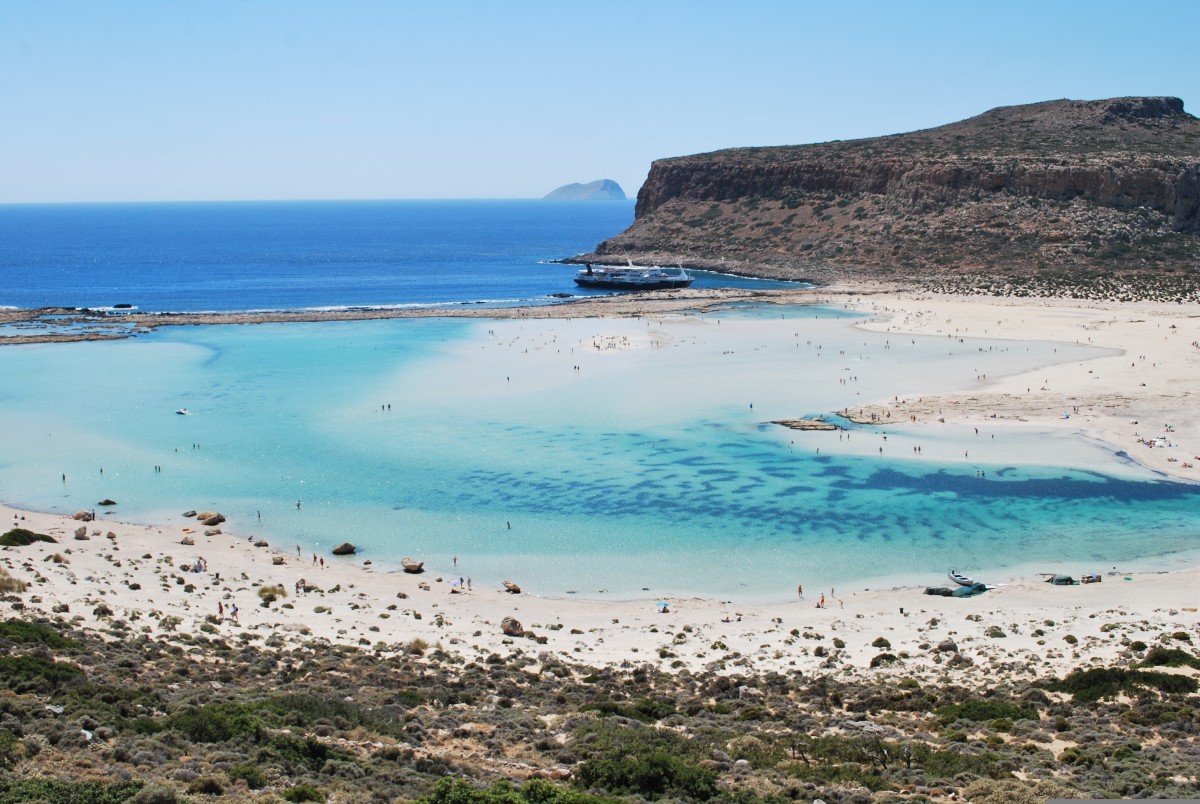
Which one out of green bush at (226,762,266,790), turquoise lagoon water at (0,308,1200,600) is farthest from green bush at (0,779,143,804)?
turquoise lagoon water at (0,308,1200,600)

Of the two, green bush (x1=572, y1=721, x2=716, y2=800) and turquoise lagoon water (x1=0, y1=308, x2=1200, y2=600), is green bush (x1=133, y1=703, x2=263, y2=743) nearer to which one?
green bush (x1=572, y1=721, x2=716, y2=800)

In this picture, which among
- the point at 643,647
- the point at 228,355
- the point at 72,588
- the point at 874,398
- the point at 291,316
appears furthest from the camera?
the point at 291,316

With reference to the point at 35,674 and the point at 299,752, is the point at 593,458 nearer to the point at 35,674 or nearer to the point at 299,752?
the point at 35,674

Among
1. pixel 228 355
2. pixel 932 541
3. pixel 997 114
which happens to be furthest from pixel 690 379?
pixel 997 114

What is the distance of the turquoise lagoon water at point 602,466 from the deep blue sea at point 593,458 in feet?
0.47

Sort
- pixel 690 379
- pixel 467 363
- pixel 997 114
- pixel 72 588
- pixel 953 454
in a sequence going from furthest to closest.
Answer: pixel 997 114 → pixel 467 363 → pixel 690 379 → pixel 953 454 → pixel 72 588

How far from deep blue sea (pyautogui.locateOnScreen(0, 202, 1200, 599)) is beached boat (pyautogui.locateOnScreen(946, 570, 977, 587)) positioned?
2.00 feet

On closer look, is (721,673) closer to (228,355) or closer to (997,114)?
(228,355)

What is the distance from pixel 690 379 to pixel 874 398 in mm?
10406

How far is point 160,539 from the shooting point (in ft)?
111

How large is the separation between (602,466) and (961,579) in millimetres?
15746

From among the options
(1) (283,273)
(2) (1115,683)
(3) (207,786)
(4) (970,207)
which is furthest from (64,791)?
(1) (283,273)

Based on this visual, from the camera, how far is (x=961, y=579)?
29500 mm

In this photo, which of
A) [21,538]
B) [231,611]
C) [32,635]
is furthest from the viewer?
[21,538]
